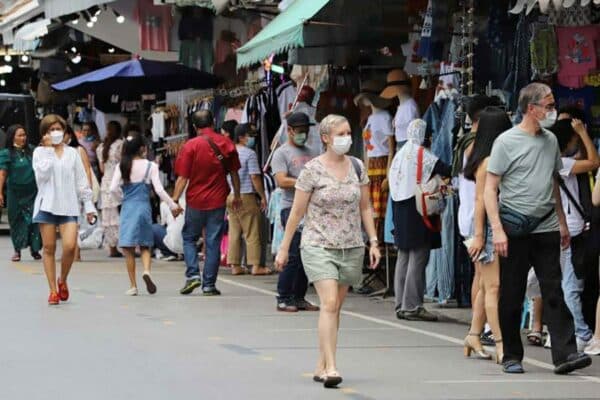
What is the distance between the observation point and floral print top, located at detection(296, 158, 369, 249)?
34.9 ft

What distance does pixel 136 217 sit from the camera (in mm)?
16969

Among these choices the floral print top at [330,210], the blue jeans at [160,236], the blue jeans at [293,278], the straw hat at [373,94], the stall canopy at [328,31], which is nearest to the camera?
the floral print top at [330,210]

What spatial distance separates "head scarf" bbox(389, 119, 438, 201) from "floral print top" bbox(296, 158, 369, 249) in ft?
12.1

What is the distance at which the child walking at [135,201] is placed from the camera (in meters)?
16.9

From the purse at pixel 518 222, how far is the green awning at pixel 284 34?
13.5ft

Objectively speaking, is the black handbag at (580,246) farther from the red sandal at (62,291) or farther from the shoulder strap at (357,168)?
the red sandal at (62,291)

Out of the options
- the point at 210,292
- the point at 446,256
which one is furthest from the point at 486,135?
the point at 210,292

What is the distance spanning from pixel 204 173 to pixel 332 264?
6.59m

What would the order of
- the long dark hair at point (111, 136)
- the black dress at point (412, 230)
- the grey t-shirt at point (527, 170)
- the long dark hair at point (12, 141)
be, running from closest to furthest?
the grey t-shirt at point (527, 170)
the black dress at point (412, 230)
the long dark hair at point (12, 141)
the long dark hair at point (111, 136)

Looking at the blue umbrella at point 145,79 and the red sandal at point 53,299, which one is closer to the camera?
the red sandal at point 53,299

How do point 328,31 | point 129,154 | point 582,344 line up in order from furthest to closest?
point 129,154 < point 328,31 < point 582,344

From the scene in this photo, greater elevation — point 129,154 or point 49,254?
point 129,154

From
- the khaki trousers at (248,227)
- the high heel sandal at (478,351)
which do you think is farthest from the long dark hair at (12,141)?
the high heel sandal at (478,351)

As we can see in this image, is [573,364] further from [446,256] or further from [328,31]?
[328,31]
